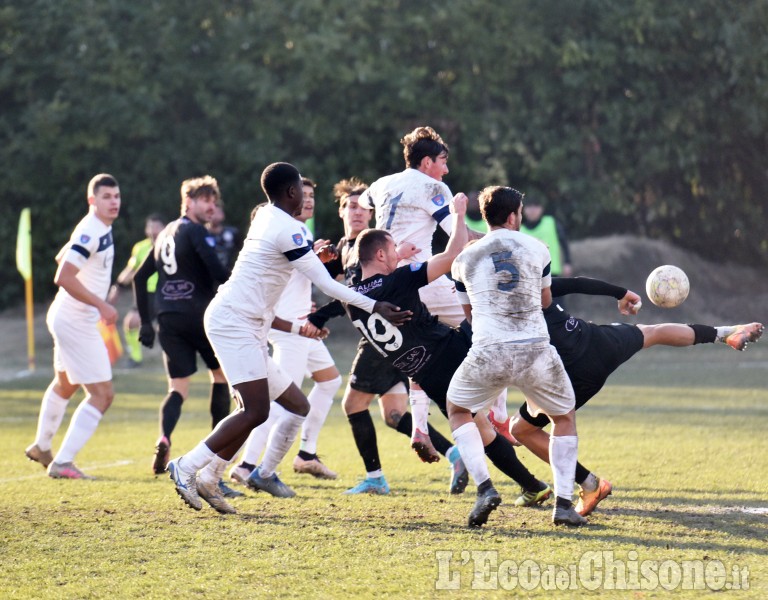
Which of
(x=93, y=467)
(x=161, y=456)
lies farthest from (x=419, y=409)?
(x=93, y=467)

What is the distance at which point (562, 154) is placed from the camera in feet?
74.1

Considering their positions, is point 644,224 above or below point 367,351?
above

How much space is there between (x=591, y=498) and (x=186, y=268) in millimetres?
3700

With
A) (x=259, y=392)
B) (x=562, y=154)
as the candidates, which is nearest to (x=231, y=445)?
(x=259, y=392)

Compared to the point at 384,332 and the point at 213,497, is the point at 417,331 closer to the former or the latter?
the point at 384,332

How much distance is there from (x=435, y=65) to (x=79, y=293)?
16115 mm

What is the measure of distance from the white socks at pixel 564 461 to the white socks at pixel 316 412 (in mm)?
2802

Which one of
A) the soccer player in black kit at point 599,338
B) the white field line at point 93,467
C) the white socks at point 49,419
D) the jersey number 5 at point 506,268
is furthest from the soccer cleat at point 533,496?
the white socks at point 49,419

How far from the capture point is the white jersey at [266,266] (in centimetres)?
658

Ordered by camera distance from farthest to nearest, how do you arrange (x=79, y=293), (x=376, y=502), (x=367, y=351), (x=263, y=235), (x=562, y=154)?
(x=562, y=154) → (x=79, y=293) → (x=367, y=351) → (x=376, y=502) → (x=263, y=235)

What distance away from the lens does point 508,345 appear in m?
6.03

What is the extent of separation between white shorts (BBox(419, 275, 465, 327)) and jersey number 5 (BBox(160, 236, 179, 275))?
201 cm

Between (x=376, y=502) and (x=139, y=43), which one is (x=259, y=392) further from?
(x=139, y=43)

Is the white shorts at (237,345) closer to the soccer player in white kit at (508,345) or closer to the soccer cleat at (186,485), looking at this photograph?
the soccer cleat at (186,485)
